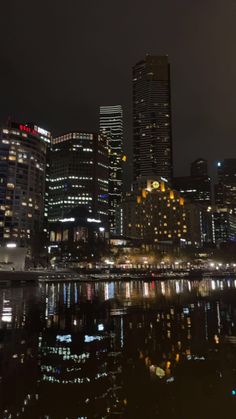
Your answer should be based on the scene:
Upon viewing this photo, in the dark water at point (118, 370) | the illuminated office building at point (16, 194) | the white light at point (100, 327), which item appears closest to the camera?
the dark water at point (118, 370)

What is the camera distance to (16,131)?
200 metres

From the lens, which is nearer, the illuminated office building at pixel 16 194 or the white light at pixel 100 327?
the white light at pixel 100 327

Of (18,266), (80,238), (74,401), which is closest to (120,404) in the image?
(74,401)

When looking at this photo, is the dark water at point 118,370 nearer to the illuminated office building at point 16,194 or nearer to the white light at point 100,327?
the white light at point 100,327

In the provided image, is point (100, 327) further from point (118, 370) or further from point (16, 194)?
point (16, 194)

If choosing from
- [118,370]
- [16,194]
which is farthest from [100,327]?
[16,194]

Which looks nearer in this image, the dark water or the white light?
the dark water

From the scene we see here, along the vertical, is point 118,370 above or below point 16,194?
below

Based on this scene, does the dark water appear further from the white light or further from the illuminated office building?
the illuminated office building

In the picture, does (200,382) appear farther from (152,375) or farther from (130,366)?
(130,366)

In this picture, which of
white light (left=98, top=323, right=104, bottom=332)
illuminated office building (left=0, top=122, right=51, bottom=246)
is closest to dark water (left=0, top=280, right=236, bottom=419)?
white light (left=98, top=323, right=104, bottom=332)

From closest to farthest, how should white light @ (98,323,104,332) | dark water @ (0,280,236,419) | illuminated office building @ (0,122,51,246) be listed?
dark water @ (0,280,236,419) → white light @ (98,323,104,332) → illuminated office building @ (0,122,51,246)

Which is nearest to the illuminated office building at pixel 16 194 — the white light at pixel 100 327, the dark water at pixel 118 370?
the white light at pixel 100 327

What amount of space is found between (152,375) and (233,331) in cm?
986
